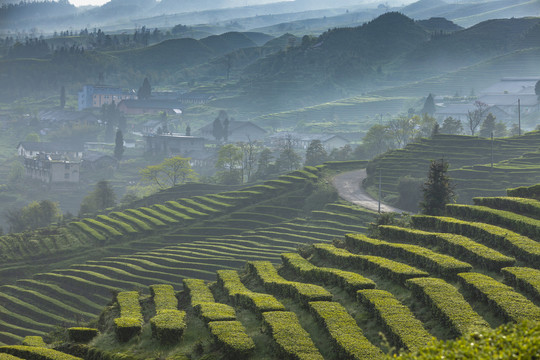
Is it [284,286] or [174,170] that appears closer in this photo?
[284,286]

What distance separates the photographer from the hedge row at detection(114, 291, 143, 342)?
1543 inches

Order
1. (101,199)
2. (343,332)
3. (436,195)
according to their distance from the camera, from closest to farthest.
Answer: (343,332) → (436,195) → (101,199)

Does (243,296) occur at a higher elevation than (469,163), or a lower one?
lower

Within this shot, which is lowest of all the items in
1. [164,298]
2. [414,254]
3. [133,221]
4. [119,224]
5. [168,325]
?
[119,224]

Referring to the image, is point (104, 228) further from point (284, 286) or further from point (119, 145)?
point (119, 145)

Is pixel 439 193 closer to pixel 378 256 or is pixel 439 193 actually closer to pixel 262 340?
pixel 378 256

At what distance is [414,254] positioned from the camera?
41.5 meters

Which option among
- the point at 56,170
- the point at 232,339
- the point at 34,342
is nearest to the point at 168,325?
the point at 232,339

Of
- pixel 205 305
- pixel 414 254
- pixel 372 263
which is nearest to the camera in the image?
pixel 205 305

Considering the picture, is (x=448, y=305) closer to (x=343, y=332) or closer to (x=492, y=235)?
(x=343, y=332)

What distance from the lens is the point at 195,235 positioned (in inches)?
3812

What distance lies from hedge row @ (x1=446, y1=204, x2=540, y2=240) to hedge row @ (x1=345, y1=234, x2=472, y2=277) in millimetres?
6672

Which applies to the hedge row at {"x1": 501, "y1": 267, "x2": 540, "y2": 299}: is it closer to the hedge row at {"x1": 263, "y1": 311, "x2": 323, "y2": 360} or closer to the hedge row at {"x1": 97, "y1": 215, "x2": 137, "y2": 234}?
the hedge row at {"x1": 263, "y1": 311, "x2": 323, "y2": 360}

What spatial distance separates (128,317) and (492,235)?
22996 mm
